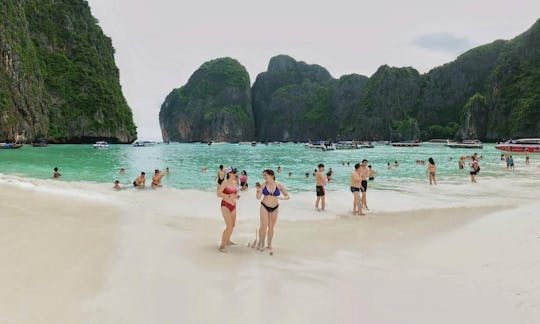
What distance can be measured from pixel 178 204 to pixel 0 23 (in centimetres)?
9538

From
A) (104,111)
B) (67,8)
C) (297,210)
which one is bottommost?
(297,210)

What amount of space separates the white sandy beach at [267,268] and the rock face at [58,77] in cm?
8535

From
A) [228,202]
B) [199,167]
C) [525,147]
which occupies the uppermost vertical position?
[228,202]

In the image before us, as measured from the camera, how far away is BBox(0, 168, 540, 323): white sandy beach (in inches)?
200

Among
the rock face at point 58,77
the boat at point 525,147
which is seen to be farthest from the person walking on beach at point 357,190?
the rock face at point 58,77

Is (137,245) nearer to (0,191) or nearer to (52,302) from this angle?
(52,302)

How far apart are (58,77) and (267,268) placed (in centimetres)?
12890

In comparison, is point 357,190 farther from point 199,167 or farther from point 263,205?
point 199,167

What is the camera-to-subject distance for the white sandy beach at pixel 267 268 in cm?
507

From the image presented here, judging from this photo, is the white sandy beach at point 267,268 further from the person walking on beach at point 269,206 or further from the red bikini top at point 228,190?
the red bikini top at point 228,190

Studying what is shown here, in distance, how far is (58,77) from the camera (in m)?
114

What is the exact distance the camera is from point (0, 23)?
84.2 m

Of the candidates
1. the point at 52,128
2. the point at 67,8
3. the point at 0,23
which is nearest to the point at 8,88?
the point at 0,23

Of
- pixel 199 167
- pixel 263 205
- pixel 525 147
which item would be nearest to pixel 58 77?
pixel 199 167
